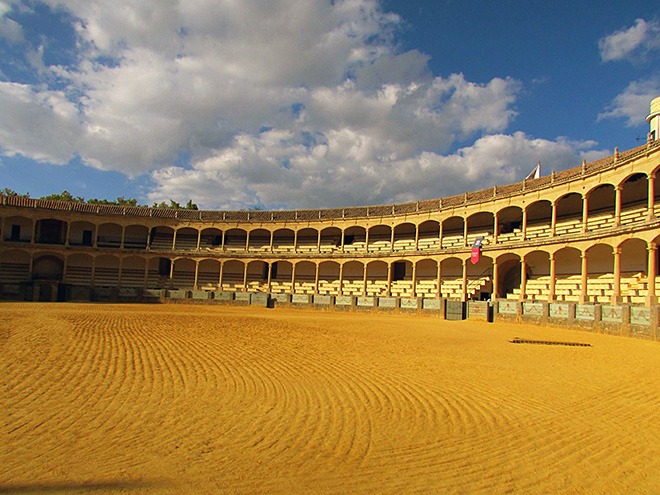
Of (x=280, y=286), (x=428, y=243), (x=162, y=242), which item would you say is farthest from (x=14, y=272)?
(x=428, y=243)

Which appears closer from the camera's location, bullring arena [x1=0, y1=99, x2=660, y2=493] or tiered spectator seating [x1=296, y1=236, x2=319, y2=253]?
bullring arena [x1=0, y1=99, x2=660, y2=493]

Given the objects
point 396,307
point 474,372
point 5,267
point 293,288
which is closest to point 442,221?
point 396,307

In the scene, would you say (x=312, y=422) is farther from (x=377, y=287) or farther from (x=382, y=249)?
(x=382, y=249)

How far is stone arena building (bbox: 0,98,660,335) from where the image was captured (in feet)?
83.6

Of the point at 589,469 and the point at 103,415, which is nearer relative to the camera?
the point at 589,469

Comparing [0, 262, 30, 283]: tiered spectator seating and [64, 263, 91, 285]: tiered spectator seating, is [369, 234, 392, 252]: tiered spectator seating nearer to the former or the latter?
[64, 263, 91, 285]: tiered spectator seating

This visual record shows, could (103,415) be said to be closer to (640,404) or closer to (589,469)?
(589,469)

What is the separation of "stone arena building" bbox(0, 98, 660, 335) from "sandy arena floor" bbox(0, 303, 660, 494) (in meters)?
15.8

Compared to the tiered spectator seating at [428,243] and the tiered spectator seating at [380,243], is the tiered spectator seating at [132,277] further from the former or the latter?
the tiered spectator seating at [428,243]

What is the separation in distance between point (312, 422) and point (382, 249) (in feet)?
115

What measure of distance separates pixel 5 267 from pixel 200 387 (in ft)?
139

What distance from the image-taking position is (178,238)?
45.2 m

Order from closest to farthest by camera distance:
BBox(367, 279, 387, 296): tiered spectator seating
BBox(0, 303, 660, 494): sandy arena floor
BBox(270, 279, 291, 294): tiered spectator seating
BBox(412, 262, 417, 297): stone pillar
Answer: BBox(0, 303, 660, 494): sandy arena floor
BBox(412, 262, 417, 297): stone pillar
BBox(367, 279, 387, 296): tiered spectator seating
BBox(270, 279, 291, 294): tiered spectator seating

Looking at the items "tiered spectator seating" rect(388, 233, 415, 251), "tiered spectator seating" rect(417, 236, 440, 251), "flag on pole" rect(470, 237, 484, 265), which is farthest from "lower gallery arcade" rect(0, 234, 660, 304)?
"tiered spectator seating" rect(388, 233, 415, 251)
